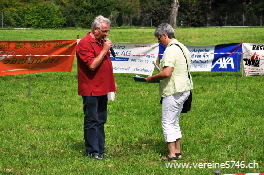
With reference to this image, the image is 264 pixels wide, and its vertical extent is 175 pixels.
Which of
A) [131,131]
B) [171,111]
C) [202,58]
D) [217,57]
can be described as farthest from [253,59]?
[171,111]

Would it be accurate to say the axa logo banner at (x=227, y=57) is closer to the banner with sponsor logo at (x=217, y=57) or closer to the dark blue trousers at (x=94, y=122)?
the banner with sponsor logo at (x=217, y=57)

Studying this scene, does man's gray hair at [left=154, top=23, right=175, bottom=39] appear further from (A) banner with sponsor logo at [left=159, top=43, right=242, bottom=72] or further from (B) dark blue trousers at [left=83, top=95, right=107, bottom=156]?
(A) banner with sponsor logo at [left=159, top=43, right=242, bottom=72]

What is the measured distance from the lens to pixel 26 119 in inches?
396

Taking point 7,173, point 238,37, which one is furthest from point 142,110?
point 238,37

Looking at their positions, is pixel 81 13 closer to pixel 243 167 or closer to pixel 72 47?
pixel 72 47

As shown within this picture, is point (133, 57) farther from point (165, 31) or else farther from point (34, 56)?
point (165, 31)

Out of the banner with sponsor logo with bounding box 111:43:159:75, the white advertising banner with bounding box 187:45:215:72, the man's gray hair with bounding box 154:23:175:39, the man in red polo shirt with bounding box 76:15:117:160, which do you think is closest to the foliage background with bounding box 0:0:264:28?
the banner with sponsor logo with bounding box 111:43:159:75

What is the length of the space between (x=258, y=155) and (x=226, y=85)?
7.66 metres

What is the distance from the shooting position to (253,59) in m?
16.2

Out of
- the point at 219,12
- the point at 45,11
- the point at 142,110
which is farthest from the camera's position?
the point at 219,12

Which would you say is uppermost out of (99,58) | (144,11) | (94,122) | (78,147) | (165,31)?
(144,11)

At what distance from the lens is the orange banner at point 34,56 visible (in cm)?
1461

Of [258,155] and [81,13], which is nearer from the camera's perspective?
[258,155]

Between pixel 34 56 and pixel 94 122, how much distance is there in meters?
8.22
